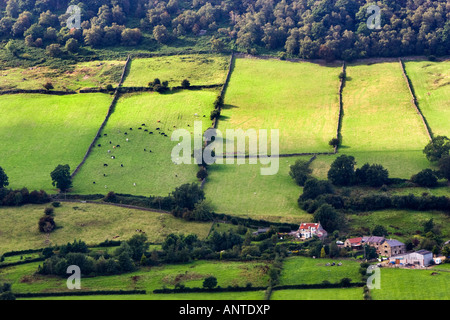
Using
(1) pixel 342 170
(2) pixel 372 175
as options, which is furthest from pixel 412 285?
(1) pixel 342 170

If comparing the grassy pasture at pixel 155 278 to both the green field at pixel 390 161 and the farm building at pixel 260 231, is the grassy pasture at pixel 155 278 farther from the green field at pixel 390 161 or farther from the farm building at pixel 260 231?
the green field at pixel 390 161

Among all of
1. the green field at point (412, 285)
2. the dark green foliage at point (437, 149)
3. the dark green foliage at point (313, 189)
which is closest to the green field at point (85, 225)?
the dark green foliage at point (313, 189)

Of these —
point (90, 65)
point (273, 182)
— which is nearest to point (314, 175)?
point (273, 182)

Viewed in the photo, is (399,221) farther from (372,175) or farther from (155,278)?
(155,278)

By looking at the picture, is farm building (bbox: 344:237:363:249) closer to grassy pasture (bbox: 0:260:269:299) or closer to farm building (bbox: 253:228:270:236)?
farm building (bbox: 253:228:270:236)

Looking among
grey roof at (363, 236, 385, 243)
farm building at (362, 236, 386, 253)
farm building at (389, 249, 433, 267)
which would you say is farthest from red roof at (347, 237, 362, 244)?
farm building at (389, 249, 433, 267)
